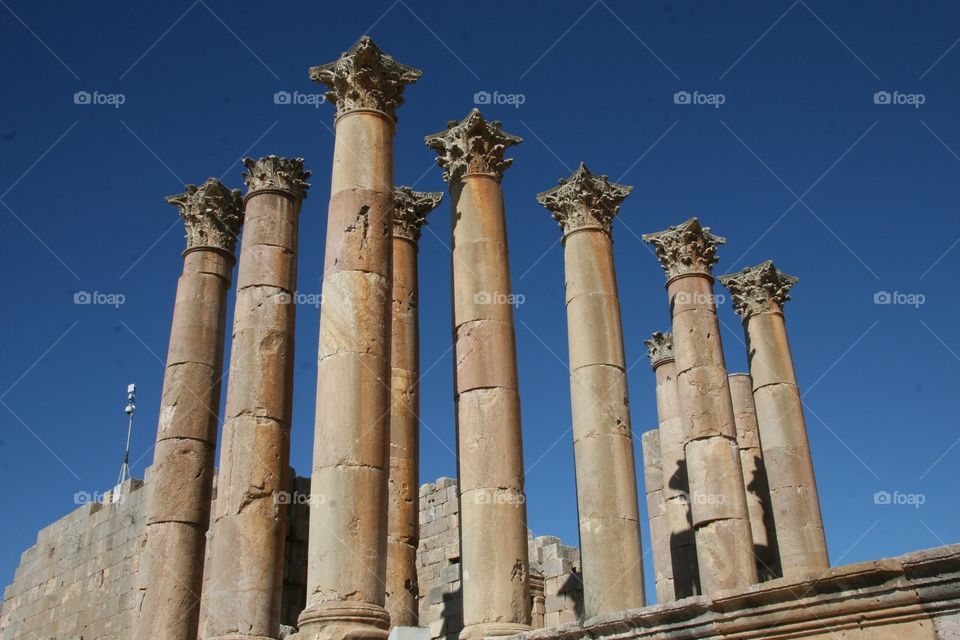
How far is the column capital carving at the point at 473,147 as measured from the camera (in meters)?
17.6

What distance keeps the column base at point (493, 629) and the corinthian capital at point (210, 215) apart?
1076 cm

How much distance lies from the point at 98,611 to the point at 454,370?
553 inches

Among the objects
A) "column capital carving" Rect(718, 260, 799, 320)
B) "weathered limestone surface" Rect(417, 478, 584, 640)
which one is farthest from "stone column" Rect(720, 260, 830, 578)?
"weathered limestone surface" Rect(417, 478, 584, 640)

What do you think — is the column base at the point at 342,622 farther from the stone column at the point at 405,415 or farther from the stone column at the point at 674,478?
the stone column at the point at 674,478

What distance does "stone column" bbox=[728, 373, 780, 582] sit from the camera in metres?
23.9

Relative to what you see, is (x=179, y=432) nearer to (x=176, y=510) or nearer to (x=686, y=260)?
(x=176, y=510)

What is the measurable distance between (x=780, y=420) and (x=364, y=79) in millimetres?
13612

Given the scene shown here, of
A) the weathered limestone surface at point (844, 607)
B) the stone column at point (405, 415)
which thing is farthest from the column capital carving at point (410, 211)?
the weathered limestone surface at point (844, 607)

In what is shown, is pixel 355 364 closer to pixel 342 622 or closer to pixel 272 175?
pixel 342 622

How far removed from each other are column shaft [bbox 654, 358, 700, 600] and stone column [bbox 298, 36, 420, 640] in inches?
434

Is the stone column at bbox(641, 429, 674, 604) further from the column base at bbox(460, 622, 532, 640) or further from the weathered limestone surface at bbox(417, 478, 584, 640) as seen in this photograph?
the column base at bbox(460, 622, 532, 640)

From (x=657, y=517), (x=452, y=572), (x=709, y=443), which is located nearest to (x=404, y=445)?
(x=452, y=572)

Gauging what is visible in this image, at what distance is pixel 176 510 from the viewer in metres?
17.3

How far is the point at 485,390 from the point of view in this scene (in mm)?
15312
